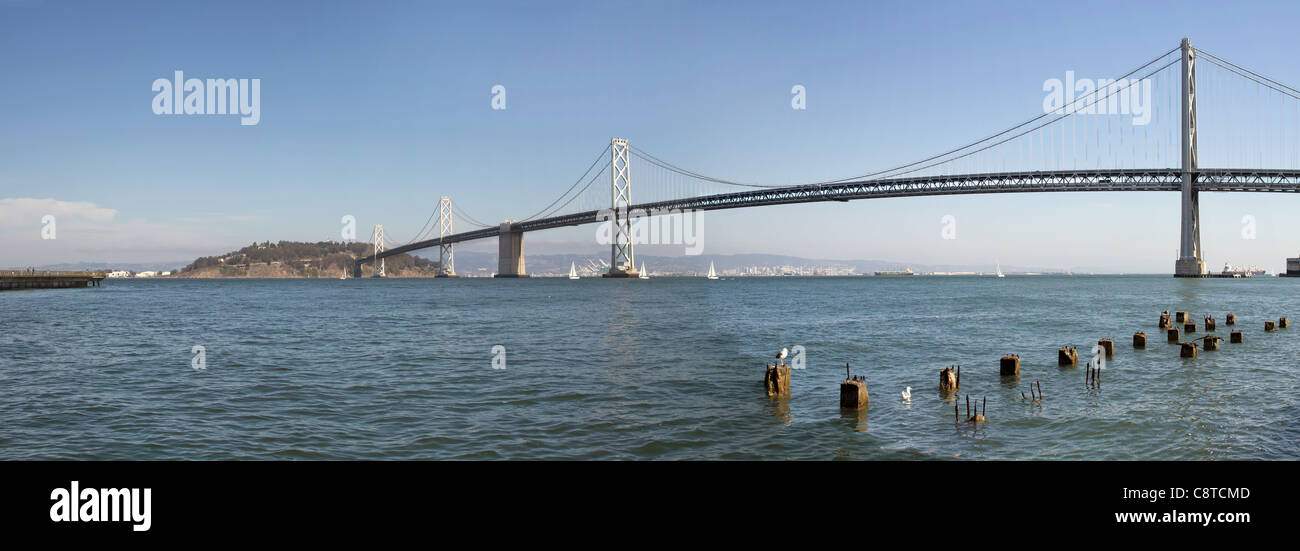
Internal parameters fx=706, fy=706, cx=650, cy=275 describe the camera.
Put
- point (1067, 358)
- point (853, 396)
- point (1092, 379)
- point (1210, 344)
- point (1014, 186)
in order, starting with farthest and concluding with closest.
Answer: point (1014, 186) < point (1210, 344) < point (1067, 358) < point (1092, 379) < point (853, 396)

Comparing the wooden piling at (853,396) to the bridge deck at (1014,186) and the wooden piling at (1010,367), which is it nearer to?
the wooden piling at (1010,367)

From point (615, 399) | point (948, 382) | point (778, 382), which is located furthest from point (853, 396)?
point (615, 399)

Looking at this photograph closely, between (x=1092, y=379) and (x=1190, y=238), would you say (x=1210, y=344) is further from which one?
(x=1190, y=238)

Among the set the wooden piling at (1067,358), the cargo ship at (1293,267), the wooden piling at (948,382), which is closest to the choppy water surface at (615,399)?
the wooden piling at (948,382)

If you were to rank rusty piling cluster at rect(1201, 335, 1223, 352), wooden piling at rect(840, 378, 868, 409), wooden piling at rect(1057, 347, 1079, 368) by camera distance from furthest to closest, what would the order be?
rusty piling cluster at rect(1201, 335, 1223, 352)
wooden piling at rect(1057, 347, 1079, 368)
wooden piling at rect(840, 378, 868, 409)

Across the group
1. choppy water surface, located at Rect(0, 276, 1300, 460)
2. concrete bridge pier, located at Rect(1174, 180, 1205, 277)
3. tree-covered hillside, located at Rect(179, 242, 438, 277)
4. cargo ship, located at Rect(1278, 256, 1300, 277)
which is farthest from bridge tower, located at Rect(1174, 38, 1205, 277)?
tree-covered hillside, located at Rect(179, 242, 438, 277)

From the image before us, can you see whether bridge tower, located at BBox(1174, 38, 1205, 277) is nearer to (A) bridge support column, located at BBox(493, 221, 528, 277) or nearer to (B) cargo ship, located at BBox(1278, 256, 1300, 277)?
(B) cargo ship, located at BBox(1278, 256, 1300, 277)
